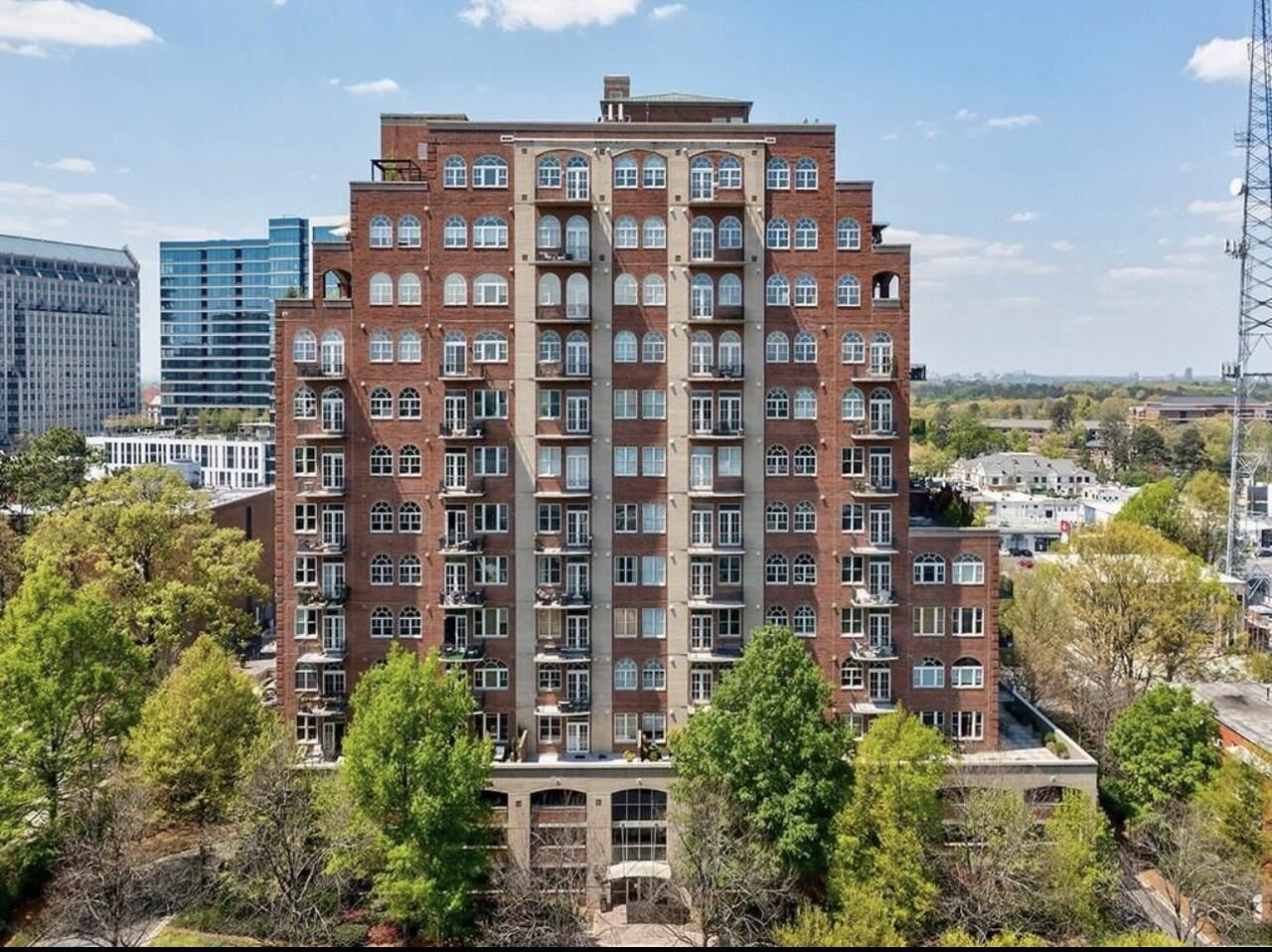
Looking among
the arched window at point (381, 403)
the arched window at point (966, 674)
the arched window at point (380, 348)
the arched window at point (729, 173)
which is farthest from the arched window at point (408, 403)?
the arched window at point (966, 674)

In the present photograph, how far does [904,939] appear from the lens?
39438 mm

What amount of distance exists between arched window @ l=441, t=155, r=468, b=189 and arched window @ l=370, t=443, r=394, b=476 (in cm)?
1449

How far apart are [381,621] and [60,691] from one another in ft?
49.4

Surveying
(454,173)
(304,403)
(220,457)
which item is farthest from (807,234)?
(220,457)

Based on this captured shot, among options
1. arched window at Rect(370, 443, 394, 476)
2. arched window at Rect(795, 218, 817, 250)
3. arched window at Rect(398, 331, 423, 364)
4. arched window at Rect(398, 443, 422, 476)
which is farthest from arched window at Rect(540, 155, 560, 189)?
arched window at Rect(370, 443, 394, 476)

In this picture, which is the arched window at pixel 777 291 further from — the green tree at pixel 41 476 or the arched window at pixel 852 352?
the green tree at pixel 41 476

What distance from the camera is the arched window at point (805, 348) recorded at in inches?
1982

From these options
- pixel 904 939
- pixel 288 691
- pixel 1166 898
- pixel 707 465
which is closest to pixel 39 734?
pixel 288 691

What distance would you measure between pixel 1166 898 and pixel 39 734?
174 ft

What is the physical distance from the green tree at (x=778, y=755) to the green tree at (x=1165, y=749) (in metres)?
17.0

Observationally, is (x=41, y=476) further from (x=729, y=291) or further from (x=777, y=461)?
(x=777, y=461)

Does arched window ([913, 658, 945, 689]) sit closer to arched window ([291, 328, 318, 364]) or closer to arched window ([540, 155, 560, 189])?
arched window ([540, 155, 560, 189])

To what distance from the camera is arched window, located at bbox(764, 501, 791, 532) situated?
50.8m

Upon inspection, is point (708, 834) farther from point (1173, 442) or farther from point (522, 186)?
point (1173, 442)
